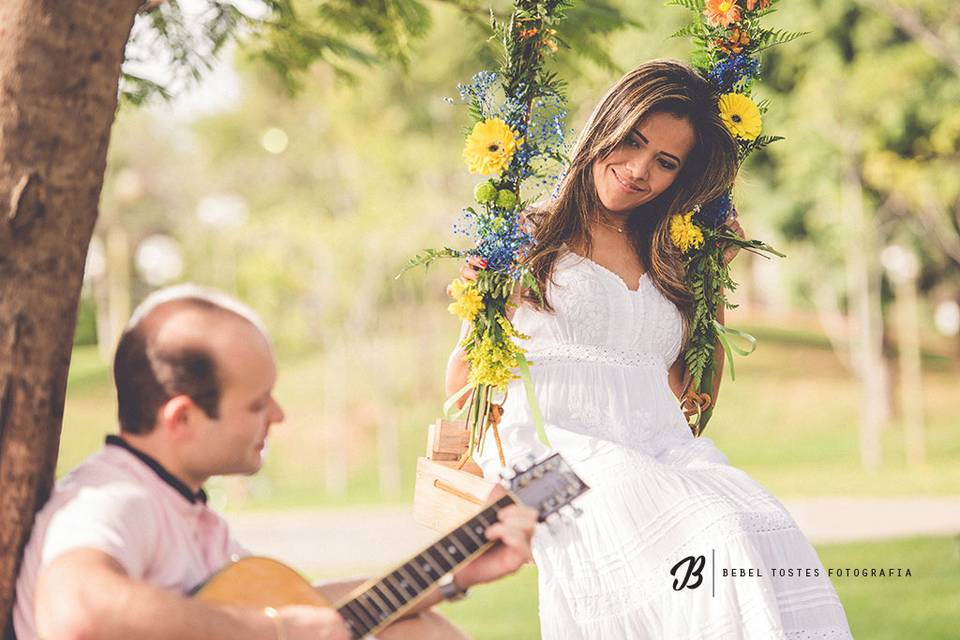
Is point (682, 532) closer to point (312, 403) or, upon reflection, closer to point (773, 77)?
point (773, 77)

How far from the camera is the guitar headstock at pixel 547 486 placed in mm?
2344

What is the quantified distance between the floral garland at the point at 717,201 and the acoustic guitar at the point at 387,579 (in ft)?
7.04

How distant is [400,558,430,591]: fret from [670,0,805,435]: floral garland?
2278 millimetres

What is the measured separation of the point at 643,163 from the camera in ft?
13.4

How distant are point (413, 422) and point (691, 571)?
22041mm

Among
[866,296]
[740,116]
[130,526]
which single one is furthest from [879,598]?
[866,296]

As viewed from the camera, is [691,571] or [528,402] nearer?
[691,571]

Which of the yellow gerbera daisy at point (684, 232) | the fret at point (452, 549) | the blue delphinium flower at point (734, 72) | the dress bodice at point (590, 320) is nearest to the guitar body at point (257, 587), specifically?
the fret at point (452, 549)

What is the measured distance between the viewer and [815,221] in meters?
21.4

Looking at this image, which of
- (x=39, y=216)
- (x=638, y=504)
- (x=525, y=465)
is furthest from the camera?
(x=638, y=504)

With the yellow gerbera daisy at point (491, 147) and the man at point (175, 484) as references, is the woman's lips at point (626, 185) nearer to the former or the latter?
the yellow gerbera daisy at point (491, 147)

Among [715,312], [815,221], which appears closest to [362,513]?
[815,221]

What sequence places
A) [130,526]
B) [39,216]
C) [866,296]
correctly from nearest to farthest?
[130,526]
[39,216]
[866,296]

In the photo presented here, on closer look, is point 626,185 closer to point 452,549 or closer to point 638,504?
point 638,504
